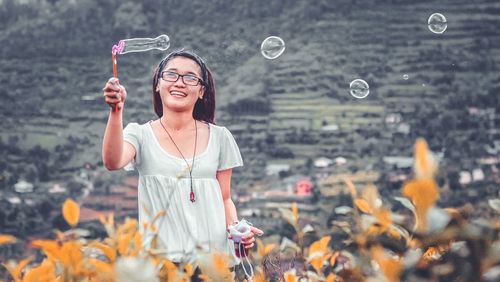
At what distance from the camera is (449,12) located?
6.16 meters

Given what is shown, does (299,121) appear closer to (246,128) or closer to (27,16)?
(246,128)

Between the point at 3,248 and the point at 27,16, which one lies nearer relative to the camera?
the point at 3,248

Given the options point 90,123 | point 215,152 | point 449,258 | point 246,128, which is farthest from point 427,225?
point 90,123

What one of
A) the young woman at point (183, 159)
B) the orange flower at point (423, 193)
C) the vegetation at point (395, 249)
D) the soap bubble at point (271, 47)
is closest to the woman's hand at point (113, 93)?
the young woman at point (183, 159)

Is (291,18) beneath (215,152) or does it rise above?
above

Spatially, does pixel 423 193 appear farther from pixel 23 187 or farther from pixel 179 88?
pixel 23 187

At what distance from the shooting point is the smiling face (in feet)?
4.89

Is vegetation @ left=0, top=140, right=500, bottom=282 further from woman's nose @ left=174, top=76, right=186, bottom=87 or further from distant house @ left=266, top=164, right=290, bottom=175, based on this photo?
distant house @ left=266, top=164, right=290, bottom=175

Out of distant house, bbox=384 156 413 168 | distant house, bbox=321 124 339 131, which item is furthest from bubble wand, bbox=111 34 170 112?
distant house, bbox=321 124 339 131

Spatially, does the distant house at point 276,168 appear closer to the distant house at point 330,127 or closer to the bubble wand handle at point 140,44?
the distant house at point 330,127

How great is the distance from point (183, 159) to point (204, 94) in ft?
0.53

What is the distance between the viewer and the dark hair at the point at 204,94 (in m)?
1.54

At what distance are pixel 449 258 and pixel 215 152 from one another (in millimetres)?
1012

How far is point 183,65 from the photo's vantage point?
152cm
